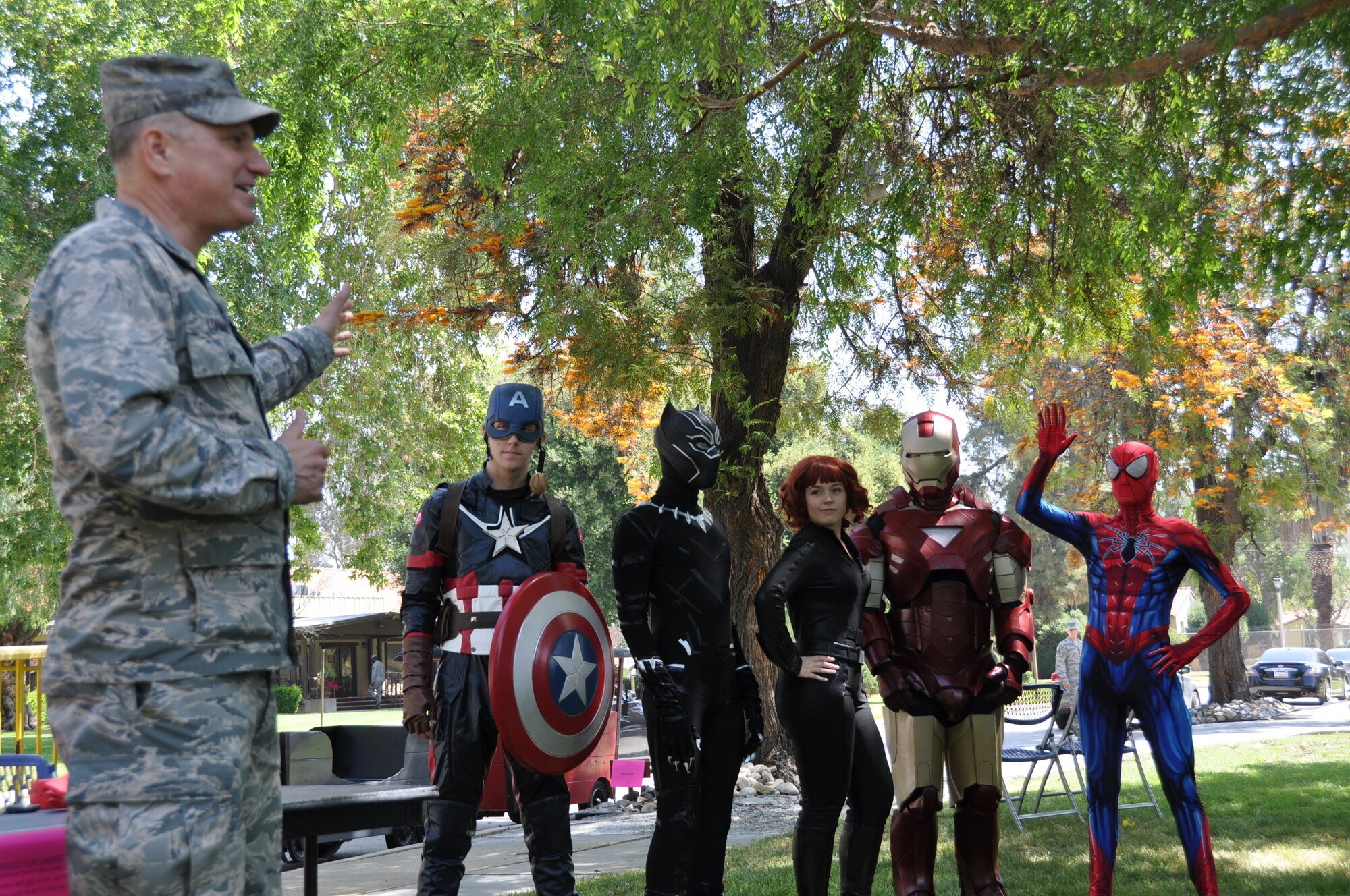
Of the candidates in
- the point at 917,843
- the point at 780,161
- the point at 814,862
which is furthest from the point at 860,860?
the point at 780,161

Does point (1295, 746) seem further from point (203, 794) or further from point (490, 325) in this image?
point (203, 794)

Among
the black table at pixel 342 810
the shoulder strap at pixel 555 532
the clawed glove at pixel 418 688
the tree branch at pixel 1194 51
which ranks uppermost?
the tree branch at pixel 1194 51

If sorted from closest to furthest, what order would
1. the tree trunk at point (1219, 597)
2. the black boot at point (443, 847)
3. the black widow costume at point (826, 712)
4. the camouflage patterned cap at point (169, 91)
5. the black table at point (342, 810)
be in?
the camouflage patterned cap at point (169, 91) < the black table at point (342, 810) < the black boot at point (443, 847) < the black widow costume at point (826, 712) < the tree trunk at point (1219, 597)

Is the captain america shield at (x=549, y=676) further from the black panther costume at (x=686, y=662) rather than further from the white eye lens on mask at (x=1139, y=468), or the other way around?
the white eye lens on mask at (x=1139, y=468)

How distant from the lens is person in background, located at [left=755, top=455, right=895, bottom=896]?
16.4 feet

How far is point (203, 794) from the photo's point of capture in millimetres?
2260

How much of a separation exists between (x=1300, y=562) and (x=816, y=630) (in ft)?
215

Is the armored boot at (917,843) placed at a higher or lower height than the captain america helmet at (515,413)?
lower

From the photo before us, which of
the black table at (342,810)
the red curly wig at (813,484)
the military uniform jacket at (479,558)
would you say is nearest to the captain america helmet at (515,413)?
the military uniform jacket at (479,558)

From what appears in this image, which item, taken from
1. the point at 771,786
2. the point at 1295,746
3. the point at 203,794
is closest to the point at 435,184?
the point at 771,786

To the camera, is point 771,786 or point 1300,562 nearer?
point 771,786

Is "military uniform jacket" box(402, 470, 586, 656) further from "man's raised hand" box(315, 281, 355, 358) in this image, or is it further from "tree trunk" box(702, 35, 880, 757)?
"tree trunk" box(702, 35, 880, 757)

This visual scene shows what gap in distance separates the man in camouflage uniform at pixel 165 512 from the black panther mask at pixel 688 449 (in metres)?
2.73

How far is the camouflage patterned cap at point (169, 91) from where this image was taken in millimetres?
2463
